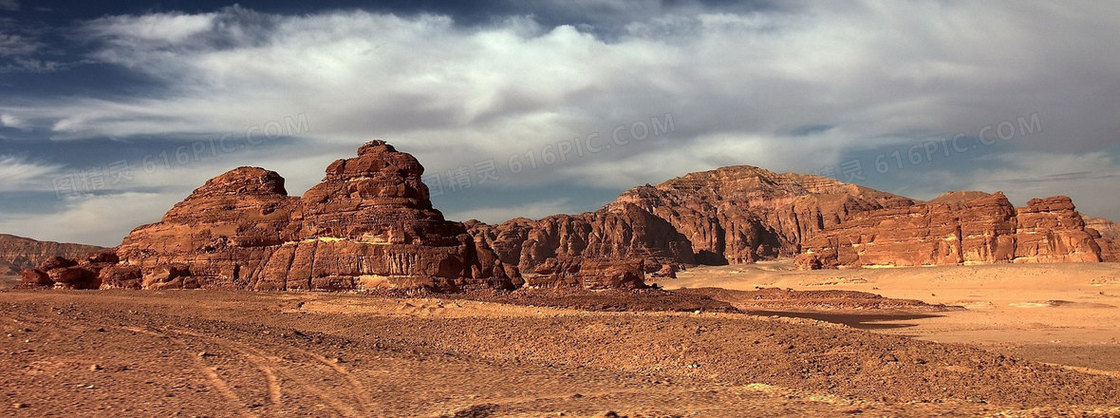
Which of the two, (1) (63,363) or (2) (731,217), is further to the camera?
(2) (731,217)

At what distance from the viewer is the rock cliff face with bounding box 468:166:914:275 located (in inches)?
3826

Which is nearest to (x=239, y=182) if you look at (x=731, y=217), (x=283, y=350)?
(x=283, y=350)

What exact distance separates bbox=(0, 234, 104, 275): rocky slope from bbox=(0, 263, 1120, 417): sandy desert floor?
463 feet

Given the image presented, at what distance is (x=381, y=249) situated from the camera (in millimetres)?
35438

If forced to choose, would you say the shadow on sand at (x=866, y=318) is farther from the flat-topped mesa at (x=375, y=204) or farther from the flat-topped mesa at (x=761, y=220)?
the flat-topped mesa at (x=761, y=220)

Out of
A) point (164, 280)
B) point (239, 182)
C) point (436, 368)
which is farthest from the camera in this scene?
point (239, 182)

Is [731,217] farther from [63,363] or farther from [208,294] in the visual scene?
[63,363]

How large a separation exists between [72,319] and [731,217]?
129 meters

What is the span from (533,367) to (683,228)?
122468mm

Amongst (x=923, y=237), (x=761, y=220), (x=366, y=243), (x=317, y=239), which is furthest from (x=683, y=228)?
(x=366, y=243)

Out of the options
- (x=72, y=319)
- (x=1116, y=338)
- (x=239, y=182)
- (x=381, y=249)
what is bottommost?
(x=1116, y=338)

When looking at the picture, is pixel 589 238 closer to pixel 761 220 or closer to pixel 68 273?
pixel 761 220

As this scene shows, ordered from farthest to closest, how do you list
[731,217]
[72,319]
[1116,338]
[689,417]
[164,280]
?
[731,217] < [164,280] < [1116,338] < [72,319] < [689,417]

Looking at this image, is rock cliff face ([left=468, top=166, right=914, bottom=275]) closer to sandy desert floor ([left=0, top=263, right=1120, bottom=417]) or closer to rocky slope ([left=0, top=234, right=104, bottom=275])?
sandy desert floor ([left=0, top=263, right=1120, bottom=417])
